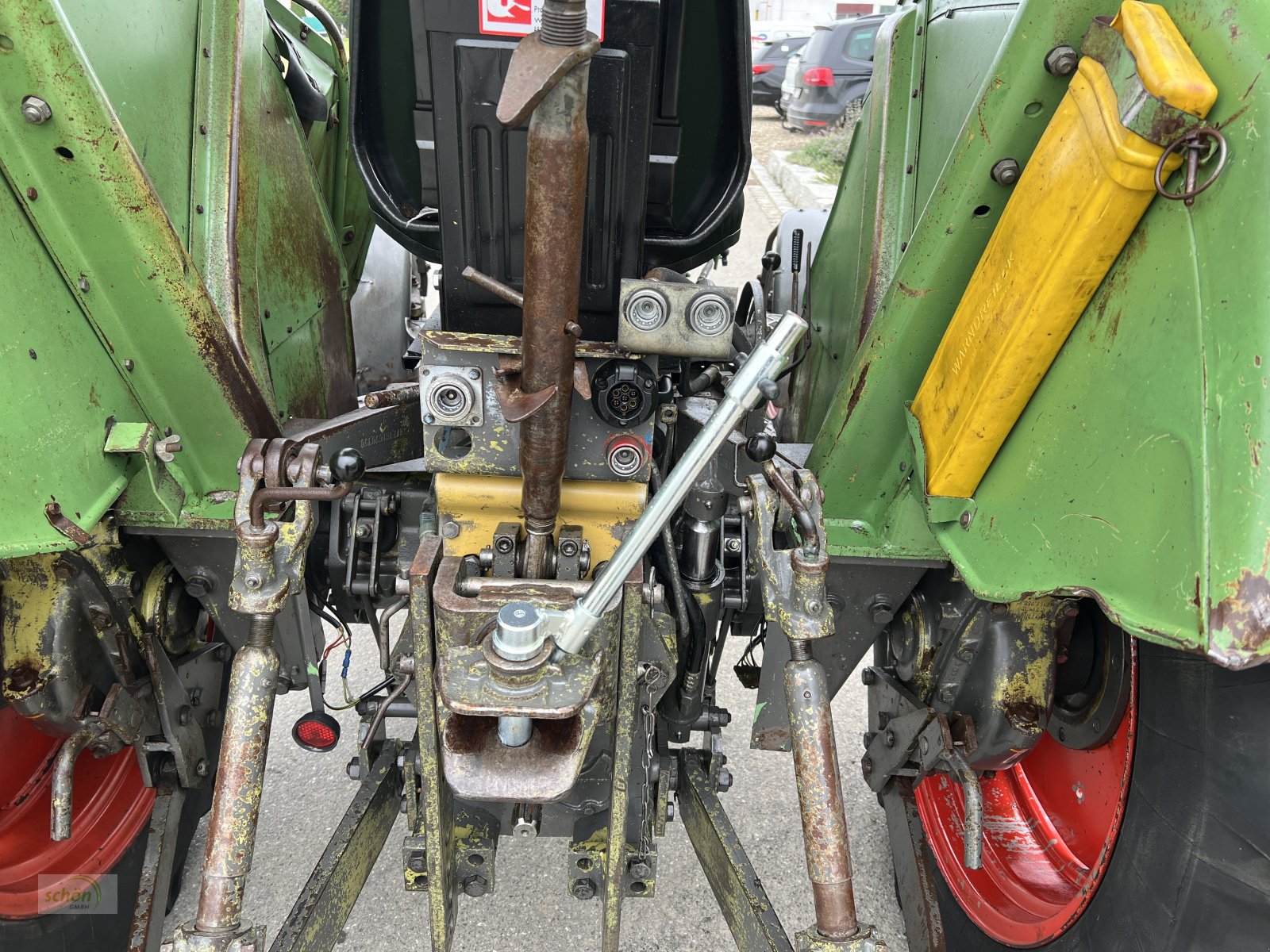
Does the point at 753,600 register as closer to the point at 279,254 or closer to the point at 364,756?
the point at 364,756

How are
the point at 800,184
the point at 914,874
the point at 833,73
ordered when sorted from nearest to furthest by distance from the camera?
the point at 914,874 < the point at 800,184 < the point at 833,73

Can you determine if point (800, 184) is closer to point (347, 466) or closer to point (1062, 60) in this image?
point (1062, 60)

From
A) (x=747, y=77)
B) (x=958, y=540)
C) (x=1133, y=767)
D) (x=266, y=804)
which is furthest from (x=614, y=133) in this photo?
(x=266, y=804)

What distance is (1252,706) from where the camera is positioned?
40.3 inches

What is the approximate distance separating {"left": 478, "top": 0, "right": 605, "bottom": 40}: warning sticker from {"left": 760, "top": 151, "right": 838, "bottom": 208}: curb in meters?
5.39

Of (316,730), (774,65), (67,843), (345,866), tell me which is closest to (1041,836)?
(345,866)

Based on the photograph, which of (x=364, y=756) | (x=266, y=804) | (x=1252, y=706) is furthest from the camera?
(x=266, y=804)

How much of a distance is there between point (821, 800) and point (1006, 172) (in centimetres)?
88

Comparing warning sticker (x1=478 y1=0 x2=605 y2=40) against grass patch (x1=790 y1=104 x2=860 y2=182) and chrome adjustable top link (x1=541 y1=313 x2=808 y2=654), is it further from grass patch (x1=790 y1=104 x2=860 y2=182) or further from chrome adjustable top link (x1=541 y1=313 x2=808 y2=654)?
grass patch (x1=790 y1=104 x2=860 y2=182)

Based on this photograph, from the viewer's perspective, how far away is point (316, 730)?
1.62 meters

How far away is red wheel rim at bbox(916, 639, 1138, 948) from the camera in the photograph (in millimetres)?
1395

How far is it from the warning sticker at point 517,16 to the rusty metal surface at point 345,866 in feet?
4.23

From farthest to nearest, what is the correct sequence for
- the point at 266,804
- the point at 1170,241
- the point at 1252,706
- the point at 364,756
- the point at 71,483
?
the point at 266,804 < the point at 364,756 < the point at 71,483 < the point at 1252,706 < the point at 1170,241

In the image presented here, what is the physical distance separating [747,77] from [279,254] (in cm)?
96
